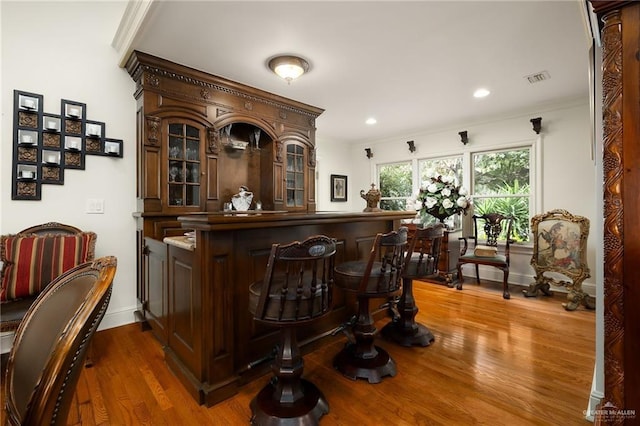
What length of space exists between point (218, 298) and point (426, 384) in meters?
1.45

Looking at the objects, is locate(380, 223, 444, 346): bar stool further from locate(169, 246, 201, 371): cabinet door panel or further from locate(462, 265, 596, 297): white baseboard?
locate(462, 265, 596, 297): white baseboard

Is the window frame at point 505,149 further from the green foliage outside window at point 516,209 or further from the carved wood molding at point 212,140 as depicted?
the carved wood molding at point 212,140

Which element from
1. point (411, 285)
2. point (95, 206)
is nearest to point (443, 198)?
point (411, 285)

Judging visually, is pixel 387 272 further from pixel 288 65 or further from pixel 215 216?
pixel 288 65

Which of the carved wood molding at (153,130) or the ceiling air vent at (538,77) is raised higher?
the ceiling air vent at (538,77)

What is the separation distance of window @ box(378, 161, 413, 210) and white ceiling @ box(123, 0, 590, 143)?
1908 millimetres

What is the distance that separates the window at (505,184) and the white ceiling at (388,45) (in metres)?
0.85

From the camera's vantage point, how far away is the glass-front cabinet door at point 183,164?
2.90 m

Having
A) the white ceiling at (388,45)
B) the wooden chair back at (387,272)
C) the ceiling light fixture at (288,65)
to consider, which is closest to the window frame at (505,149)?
the white ceiling at (388,45)

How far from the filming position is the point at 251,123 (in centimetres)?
355

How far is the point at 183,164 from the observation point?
118 inches

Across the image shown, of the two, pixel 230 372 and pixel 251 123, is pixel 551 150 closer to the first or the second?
pixel 251 123

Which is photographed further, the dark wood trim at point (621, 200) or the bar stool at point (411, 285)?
the bar stool at point (411, 285)

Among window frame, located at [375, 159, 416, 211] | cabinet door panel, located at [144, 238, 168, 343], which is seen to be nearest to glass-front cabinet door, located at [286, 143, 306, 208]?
cabinet door panel, located at [144, 238, 168, 343]
